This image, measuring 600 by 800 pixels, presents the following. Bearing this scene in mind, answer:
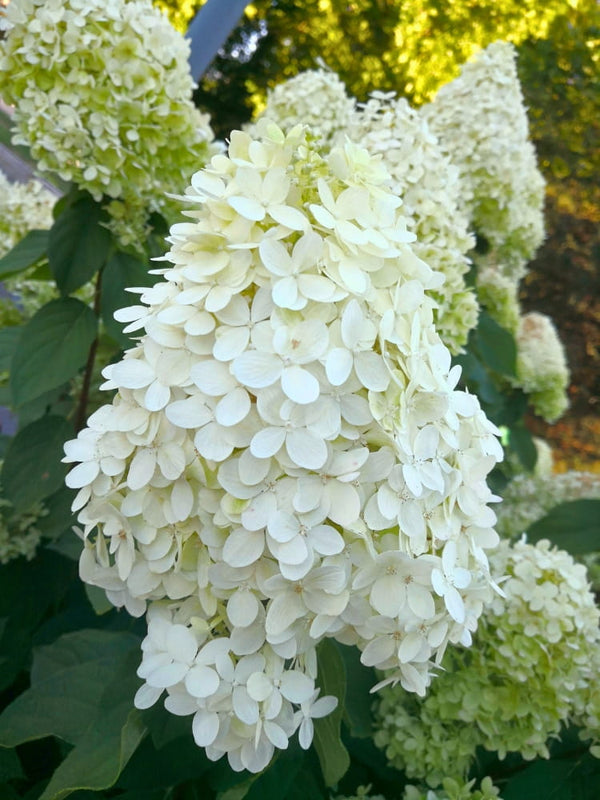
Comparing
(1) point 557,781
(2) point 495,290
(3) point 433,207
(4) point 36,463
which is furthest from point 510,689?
(2) point 495,290

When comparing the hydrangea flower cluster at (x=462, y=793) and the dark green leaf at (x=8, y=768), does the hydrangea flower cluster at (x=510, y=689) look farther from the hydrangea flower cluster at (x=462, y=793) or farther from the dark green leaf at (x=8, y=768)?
the dark green leaf at (x=8, y=768)

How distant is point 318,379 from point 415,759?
1.73 ft

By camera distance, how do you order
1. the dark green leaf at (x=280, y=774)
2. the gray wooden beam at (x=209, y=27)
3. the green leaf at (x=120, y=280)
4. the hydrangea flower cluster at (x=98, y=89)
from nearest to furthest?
the dark green leaf at (x=280, y=774)
the hydrangea flower cluster at (x=98, y=89)
the green leaf at (x=120, y=280)
the gray wooden beam at (x=209, y=27)

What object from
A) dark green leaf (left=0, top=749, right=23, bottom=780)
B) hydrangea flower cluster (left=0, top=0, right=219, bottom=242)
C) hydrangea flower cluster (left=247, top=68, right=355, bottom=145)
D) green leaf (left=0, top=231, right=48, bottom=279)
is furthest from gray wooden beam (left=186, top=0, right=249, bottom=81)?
dark green leaf (left=0, top=749, right=23, bottom=780)

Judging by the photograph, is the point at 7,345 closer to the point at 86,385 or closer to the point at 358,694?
the point at 86,385

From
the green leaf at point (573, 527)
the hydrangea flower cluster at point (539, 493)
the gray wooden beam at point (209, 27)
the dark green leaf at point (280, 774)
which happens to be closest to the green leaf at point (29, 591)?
the dark green leaf at point (280, 774)

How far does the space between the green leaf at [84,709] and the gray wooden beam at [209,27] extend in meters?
0.88

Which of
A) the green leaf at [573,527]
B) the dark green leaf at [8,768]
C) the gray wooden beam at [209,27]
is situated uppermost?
the gray wooden beam at [209,27]

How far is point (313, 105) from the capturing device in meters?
1.29

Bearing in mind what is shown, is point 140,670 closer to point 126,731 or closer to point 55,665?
point 126,731

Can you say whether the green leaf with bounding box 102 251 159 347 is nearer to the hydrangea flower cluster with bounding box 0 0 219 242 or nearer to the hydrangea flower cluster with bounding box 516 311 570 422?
the hydrangea flower cluster with bounding box 0 0 219 242

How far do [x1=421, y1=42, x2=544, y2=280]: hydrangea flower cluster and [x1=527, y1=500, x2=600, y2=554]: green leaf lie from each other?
0.50 metres

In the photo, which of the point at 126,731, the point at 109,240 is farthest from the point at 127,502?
the point at 109,240

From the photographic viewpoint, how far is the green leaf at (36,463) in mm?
990
